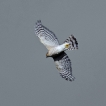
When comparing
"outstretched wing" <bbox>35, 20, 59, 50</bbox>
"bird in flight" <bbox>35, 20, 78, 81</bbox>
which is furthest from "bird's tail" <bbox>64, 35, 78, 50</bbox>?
"outstretched wing" <bbox>35, 20, 59, 50</bbox>

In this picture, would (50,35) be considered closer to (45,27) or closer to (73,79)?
(45,27)

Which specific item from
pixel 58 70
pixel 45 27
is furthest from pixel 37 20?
pixel 58 70

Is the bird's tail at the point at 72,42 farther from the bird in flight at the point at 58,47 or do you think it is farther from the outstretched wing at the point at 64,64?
the outstretched wing at the point at 64,64

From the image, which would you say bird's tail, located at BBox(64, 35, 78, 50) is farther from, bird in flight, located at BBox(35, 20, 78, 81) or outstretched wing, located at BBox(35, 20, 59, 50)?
outstretched wing, located at BBox(35, 20, 59, 50)

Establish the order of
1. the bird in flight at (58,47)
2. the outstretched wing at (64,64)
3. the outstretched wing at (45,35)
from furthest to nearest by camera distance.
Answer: the outstretched wing at (45,35) < the outstretched wing at (64,64) < the bird in flight at (58,47)

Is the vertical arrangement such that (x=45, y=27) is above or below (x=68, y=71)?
above

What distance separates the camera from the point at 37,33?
28391mm

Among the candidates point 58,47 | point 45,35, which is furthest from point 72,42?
point 45,35

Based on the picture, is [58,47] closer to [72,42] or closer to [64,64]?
[72,42]

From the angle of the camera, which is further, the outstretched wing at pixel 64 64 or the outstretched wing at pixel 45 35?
the outstretched wing at pixel 45 35

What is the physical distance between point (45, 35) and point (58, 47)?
3.06 ft

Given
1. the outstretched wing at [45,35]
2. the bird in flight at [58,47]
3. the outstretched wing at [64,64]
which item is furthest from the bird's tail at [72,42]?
the outstretched wing at [45,35]

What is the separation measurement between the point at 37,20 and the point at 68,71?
2.78 meters

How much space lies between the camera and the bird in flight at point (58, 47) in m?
28.1
